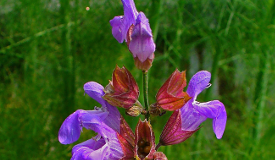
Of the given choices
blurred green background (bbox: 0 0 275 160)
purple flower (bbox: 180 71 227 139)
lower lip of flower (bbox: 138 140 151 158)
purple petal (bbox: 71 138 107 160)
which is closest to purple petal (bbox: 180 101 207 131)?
purple flower (bbox: 180 71 227 139)

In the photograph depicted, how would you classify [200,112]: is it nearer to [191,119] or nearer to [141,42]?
[191,119]

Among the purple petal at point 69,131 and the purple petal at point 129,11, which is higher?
the purple petal at point 129,11

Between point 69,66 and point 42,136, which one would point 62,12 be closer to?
point 69,66

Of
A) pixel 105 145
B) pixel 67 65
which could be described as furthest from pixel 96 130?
pixel 67 65

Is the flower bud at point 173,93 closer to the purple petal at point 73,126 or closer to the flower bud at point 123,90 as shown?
→ the flower bud at point 123,90

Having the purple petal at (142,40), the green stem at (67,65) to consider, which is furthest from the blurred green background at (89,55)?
the purple petal at (142,40)

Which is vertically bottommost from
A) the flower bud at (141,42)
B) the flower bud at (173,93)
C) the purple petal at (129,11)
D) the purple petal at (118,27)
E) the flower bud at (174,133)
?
the flower bud at (174,133)

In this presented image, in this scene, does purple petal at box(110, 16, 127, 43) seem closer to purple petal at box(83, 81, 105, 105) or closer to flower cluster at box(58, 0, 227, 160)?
flower cluster at box(58, 0, 227, 160)

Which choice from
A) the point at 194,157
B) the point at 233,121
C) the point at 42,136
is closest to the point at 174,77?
the point at 194,157

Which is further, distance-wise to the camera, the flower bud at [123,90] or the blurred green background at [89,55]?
the blurred green background at [89,55]
